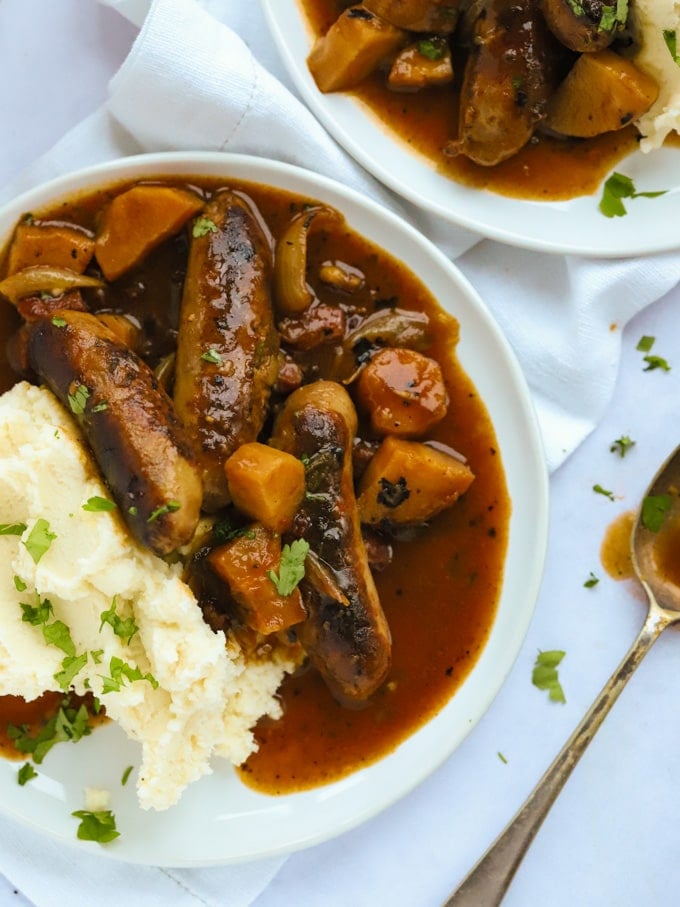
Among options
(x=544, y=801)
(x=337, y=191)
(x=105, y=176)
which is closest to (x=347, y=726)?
(x=544, y=801)

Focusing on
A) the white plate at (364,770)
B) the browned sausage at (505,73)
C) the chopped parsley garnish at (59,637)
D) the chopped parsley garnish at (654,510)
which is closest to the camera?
the chopped parsley garnish at (59,637)

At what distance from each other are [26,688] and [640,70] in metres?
3.72

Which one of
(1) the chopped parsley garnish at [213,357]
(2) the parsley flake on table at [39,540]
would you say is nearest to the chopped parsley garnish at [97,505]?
(2) the parsley flake on table at [39,540]

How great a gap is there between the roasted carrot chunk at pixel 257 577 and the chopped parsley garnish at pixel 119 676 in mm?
463

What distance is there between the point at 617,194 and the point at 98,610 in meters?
2.94

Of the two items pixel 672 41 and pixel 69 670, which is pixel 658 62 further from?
pixel 69 670

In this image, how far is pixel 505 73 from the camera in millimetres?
3656

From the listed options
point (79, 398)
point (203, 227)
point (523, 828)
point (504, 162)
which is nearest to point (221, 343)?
point (203, 227)

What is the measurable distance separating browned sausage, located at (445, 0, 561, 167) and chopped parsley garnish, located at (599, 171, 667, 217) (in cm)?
49

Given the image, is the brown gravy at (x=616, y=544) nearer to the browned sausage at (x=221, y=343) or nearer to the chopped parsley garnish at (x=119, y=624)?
the browned sausage at (x=221, y=343)

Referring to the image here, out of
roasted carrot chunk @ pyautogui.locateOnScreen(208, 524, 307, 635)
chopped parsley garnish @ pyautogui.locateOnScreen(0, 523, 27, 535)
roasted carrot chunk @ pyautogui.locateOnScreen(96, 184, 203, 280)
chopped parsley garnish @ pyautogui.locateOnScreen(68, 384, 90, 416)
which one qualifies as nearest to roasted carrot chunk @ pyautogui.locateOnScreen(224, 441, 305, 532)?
roasted carrot chunk @ pyautogui.locateOnScreen(208, 524, 307, 635)

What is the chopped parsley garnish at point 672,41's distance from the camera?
11.8 ft

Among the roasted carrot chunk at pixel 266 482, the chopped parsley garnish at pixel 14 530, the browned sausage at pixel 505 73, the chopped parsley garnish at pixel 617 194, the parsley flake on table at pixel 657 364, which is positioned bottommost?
the parsley flake on table at pixel 657 364

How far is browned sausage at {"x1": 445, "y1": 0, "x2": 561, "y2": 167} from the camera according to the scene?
3.64 metres
